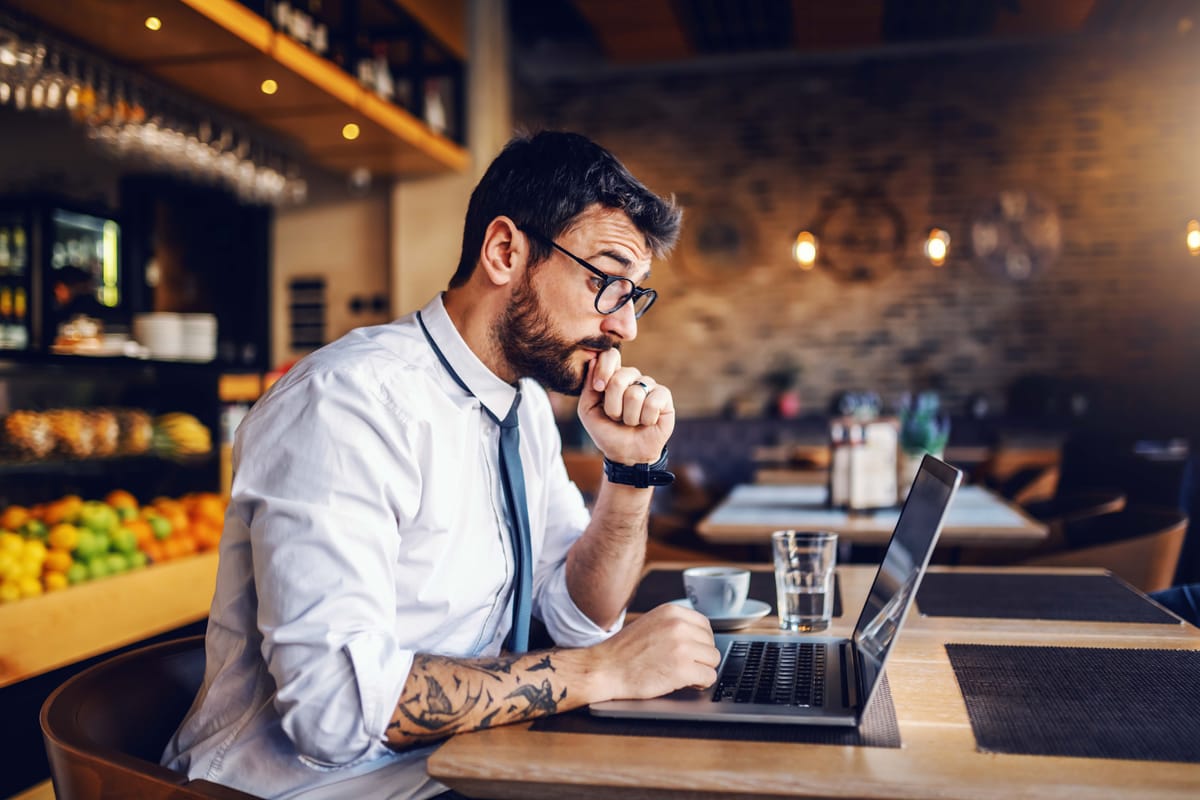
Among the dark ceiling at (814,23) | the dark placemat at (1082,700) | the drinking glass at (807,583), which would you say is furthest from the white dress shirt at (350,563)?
the dark ceiling at (814,23)

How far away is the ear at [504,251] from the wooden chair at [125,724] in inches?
25.5

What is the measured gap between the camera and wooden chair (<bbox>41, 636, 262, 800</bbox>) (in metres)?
1.00

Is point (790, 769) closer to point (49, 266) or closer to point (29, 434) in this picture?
point (29, 434)

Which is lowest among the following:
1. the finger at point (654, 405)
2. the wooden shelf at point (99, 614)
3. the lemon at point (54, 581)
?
the wooden shelf at point (99, 614)

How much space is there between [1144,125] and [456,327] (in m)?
7.34

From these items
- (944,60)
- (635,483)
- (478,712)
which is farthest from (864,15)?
(478,712)

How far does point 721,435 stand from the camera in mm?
7281

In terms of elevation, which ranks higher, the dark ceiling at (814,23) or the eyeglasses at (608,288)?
the dark ceiling at (814,23)

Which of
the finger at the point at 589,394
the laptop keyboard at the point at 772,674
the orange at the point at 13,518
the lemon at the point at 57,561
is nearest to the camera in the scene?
the laptop keyboard at the point at 772,674

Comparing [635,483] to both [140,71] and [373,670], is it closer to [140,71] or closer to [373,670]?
[373,670]

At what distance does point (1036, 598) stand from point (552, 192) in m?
1.00

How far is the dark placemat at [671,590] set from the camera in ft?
5.23

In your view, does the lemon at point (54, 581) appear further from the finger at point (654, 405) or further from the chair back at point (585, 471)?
the finger at point (654, 405)

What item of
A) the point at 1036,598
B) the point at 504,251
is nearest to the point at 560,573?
the point at 504,251
